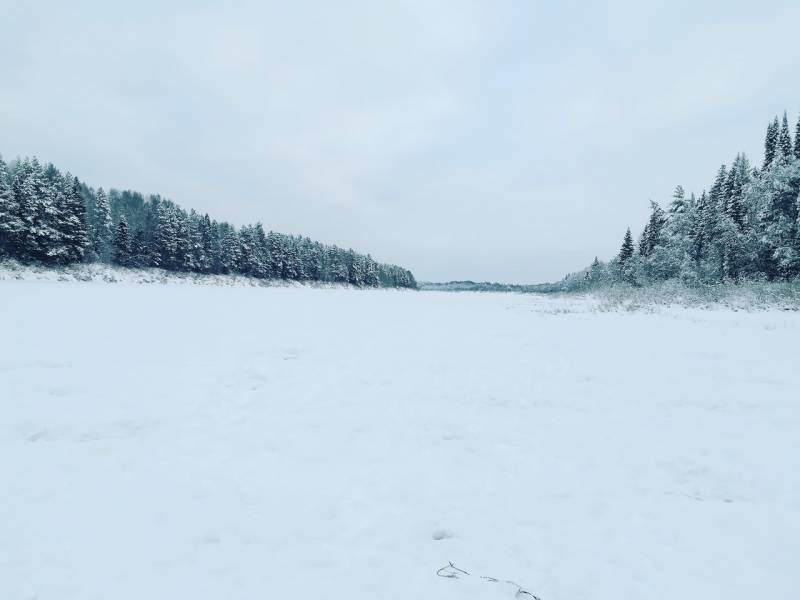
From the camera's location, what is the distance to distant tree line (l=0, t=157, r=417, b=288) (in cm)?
3456

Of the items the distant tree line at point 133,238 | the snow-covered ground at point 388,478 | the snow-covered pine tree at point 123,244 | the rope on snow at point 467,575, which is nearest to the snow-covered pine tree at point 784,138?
the snow-covered ground at point 388,478

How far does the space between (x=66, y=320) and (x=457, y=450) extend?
12.6 m

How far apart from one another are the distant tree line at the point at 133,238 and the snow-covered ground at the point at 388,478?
123 feet

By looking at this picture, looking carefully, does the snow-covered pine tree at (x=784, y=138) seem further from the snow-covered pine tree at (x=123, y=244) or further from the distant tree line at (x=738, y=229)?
the snow-covered pine tree at (x=123, y=244)

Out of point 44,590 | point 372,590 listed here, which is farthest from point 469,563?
point 44,590

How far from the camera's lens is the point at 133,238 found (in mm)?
53094

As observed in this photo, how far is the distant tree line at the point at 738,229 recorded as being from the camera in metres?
26.3

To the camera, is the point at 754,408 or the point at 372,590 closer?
the point at 372,590

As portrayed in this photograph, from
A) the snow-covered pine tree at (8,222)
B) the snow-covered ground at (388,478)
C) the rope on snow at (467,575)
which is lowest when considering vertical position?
the rope on snow at (467,575)

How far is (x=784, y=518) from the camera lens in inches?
127

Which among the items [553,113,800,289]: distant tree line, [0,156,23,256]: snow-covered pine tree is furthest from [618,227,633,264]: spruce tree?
[0,156,23,256]: snow-covered pine tree

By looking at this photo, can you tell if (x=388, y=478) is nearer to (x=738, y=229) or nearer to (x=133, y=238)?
(x=738, y=229)

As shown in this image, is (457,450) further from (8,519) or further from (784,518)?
(8,519)

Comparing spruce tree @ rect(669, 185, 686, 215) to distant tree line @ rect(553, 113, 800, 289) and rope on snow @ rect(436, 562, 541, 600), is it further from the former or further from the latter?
rope on snow @ rect(436, 562, 541, 600)
